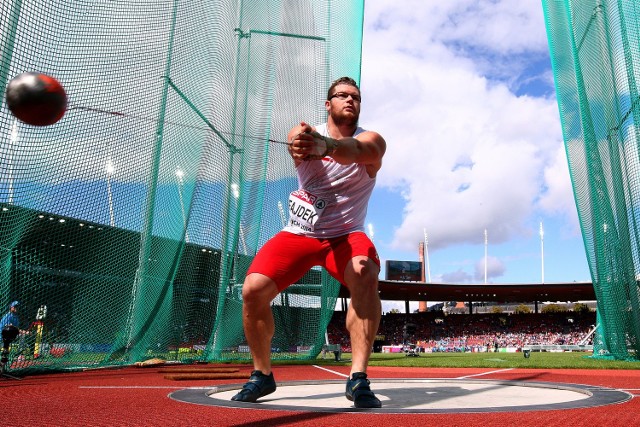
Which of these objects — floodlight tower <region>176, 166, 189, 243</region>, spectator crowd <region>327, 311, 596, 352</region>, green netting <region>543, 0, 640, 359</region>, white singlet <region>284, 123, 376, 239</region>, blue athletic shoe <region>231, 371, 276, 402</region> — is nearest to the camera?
blue athletic shoe <region>231, 371, 276, 402</region>

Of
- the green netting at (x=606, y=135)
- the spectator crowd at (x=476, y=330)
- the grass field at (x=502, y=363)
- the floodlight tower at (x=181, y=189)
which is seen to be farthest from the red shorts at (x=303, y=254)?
the spectator crowd at (x=476, y=330)

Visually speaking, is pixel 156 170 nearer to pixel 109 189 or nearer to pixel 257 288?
pixel 109 189

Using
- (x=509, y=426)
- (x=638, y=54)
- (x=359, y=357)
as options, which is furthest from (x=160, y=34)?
(x=638, y=54)

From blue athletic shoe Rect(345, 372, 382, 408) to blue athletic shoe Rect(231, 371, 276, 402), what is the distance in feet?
1.66

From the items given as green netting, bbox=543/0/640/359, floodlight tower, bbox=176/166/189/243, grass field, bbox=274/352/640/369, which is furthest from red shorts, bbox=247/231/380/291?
green netting, bbox=543/0/640/359

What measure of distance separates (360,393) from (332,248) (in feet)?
2.73

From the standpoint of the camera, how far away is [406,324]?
43.4 meters

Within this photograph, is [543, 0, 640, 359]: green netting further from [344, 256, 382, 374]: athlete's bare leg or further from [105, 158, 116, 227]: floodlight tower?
[105, 158, 116, 227]: floodlight tower

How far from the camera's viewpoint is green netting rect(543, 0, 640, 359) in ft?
26.6

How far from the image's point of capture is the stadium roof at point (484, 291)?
3762 centimetres

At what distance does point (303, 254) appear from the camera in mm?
3053

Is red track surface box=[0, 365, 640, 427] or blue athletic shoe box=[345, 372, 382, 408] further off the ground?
blue athletic shoe box=[345, 372, 382, 408]

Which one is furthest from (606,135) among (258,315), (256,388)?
(256,388)

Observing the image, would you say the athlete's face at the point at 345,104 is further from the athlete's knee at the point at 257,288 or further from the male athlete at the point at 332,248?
the athlete's knee at the point at 257,288
